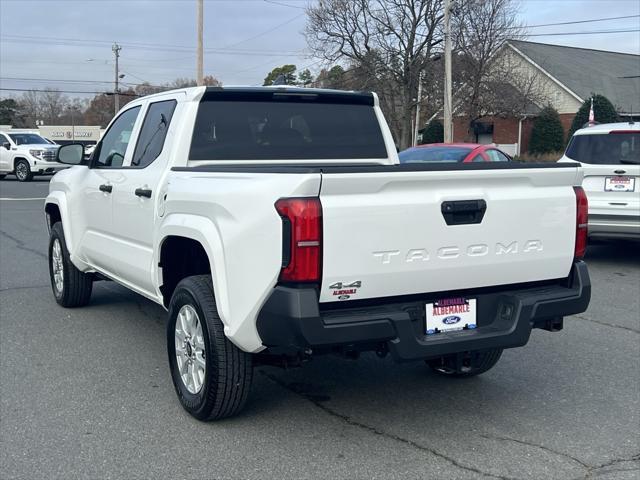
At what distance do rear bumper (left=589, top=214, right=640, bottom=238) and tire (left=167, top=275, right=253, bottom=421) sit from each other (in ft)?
22.3

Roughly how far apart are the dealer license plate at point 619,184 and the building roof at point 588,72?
33294 millimetres

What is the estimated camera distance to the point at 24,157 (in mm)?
27703

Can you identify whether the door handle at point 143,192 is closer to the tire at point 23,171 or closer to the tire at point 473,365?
the tire at point 473,365

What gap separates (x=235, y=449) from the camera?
4.14 m

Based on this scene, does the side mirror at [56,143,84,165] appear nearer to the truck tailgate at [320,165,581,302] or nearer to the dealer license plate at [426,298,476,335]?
the truck tailgate at [320,165,581,302]

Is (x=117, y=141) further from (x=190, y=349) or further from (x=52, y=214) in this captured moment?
(x=190, y=349)

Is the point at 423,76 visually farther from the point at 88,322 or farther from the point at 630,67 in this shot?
the point at 88,322

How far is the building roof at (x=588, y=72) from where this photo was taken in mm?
43594

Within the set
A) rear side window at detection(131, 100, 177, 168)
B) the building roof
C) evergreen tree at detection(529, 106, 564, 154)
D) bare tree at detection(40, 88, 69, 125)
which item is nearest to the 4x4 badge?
rear side window at detection(131, 100, 177, 168)

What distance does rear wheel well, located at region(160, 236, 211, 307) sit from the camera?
190 inches

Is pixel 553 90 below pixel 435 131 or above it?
above

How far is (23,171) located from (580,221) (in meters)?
26.7

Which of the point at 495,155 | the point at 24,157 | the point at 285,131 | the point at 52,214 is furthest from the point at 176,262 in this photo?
the point at 24,157

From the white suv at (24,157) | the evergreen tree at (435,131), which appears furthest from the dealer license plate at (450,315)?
the evergreen tree at (435,131)
